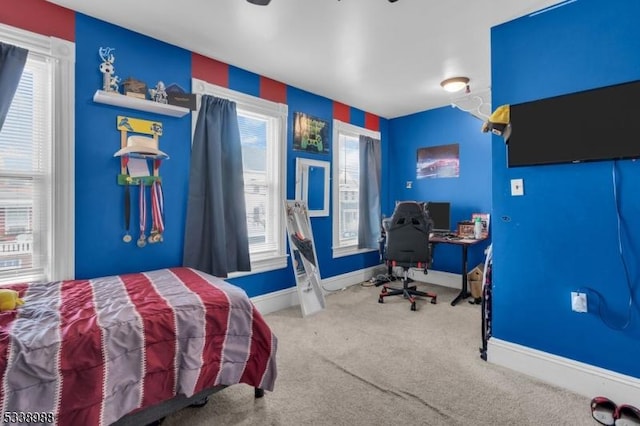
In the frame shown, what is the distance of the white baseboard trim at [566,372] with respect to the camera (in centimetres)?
186

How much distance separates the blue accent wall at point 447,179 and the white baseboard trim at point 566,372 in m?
2.08

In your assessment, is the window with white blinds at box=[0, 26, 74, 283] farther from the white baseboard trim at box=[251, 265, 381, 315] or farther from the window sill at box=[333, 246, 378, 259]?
the window sill at box=[333, 246, 378, 259]

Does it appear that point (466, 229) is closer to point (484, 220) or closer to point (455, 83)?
point (484, 220)

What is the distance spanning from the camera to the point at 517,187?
2.26 metres

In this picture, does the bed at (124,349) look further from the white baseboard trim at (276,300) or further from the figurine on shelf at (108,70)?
the figurine on shelf at (108,70)

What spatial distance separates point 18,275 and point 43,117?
3.58ft

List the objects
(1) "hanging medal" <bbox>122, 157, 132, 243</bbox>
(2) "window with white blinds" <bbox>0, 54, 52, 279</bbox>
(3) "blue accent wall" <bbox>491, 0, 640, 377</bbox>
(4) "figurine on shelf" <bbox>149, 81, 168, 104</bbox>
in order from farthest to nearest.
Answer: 1. (4) "figurine on shelf" <bbox>149, 81, 168, 104</bbox>
2. (1) "hanging medal" <bbox>122, 157, 132, 243</bbox>
3. (2) "window with white blinds" <bbox>0, 54, 52, 279</bbox>
4. (3) "blue accent wall" <bbox>491, 0, 640, 377</bbox>

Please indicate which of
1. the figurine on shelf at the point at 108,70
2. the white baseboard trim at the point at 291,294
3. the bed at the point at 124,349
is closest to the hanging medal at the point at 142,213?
the bed at the point at 124,349

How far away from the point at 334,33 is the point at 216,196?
1700 mm

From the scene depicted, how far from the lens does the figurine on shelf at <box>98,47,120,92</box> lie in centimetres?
236

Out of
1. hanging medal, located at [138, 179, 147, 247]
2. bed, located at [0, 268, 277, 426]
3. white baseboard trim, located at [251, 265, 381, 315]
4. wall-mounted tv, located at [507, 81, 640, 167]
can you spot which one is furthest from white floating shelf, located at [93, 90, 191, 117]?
wall-mounted tv, located at [507, 81, 640, 167]

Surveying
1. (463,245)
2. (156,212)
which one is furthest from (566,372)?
(156,212)

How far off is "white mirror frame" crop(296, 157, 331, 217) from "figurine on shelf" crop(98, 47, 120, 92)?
6.24 ft

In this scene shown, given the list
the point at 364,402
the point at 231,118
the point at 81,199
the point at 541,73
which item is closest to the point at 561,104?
the point at 541,73
